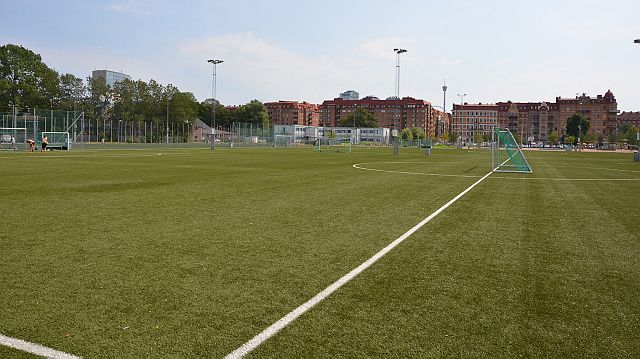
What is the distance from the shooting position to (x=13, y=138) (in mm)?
44125

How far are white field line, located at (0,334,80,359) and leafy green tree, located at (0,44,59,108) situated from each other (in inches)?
3347

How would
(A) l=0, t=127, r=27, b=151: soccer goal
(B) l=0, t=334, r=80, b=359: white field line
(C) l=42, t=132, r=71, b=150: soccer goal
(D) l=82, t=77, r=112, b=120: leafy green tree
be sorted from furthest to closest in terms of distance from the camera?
(D) l=82, t=77, r=112, b=120: leafy green tree → (C) l=42, t=132, r=71, b=150: soccer goal → (A) l=0, t=127, r=27, b=151: soccer goal → (B) l=0, t=334, r=80, b=359: white field line

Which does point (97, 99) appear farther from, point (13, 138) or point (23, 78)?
point (13, 138)

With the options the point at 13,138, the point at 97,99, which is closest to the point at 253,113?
the point at 97,99

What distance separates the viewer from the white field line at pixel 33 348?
3362 millimetres

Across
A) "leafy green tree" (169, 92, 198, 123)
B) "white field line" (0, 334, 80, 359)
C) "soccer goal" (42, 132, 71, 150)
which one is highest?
"leafy green tree" (169, 92, 198, 123)

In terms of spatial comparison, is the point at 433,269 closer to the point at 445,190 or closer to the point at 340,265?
the point at 340,265

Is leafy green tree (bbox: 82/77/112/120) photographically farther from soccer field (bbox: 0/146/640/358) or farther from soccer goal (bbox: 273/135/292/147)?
soccer field (bbox: 0/146/640/358)

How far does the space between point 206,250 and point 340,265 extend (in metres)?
1.80

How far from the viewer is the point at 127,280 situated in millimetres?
5047

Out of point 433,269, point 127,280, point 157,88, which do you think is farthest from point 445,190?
point 157,88

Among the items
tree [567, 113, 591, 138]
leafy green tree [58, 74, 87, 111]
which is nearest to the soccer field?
leafy green tree [58, 74, 87, 111]

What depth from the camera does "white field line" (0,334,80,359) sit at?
336 centimetres

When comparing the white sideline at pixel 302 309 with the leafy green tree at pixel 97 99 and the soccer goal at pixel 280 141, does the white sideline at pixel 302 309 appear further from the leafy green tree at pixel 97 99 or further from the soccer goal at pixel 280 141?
the leafy green tree at pixel 97 99
